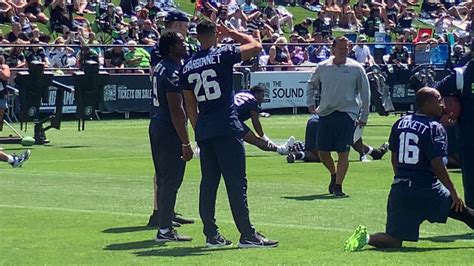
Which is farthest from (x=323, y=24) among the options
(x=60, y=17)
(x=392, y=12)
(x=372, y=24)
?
(x=60, y=17)

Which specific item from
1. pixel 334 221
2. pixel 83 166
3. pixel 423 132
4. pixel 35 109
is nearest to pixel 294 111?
pixel 35 109

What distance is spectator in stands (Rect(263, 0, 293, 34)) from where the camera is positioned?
4034 cm

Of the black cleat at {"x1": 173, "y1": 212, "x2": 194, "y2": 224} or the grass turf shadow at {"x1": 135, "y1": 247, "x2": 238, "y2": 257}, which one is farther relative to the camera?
the black cleat at {"x1": 173, "y1": 212, "x2": 194, "y2": 224}

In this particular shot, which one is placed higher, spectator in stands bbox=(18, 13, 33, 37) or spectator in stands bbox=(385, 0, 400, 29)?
spectator in stands bbox=(385, 0, 400, 29)

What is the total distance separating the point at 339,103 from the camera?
1555 cm

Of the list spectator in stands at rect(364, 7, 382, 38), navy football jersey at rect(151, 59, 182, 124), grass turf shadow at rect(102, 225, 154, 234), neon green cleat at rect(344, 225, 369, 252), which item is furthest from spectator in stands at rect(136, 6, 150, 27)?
neon green cleat at rect(344, 225, 369, 252)

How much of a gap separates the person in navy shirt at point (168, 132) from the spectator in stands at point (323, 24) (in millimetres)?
27866

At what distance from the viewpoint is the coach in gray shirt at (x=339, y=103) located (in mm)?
15500

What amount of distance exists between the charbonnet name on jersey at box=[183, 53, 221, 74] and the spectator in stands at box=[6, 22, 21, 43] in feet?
67.5

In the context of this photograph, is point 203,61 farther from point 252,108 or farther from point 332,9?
point 332,9

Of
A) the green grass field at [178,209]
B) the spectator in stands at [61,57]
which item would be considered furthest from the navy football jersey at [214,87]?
the spectator in stands at [61,57]

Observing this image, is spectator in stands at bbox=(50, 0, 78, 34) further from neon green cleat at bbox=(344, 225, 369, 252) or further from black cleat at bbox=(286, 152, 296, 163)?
neon green cleat at bbox=(344, 225, 369, 252)

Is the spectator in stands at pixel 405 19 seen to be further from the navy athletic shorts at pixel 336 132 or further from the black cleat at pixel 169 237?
the black cleat at pixel 169 237

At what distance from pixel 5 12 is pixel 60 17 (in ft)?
5.30
